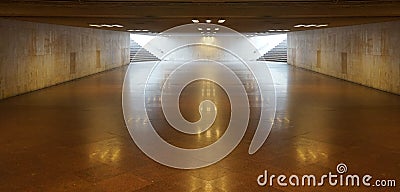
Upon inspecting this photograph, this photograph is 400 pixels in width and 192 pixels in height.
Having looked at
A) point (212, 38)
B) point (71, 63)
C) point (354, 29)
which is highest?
point (212, 38)

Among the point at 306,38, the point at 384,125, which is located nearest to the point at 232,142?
the point at 384,125

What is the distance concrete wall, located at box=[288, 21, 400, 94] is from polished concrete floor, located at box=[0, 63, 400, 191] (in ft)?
7.52

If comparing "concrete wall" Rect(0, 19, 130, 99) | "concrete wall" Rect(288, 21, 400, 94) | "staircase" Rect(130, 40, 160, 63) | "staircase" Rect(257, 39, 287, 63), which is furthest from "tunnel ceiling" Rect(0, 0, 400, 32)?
"staircase" Rect(257, 39, 287, 63)

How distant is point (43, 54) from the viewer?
1308 centimetres

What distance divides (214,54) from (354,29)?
73.4 ft

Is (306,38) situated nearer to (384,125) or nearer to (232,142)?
(384,125)

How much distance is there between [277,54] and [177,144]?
2755 centimetres

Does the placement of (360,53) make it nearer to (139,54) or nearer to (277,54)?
(277,54)

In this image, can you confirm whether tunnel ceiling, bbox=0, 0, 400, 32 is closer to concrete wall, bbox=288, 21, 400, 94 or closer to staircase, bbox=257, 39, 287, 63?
concrete wall, bbox=288, 21, 400, 94

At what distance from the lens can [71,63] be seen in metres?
16.1

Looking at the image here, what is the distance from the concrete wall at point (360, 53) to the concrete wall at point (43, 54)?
10674 millimetres

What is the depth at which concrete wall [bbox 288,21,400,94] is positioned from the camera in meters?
11.8

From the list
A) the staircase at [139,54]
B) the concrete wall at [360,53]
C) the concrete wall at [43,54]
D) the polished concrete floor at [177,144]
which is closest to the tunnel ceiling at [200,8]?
the polished concrete floor at [177,144]

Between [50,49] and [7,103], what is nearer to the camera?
[7,103]
